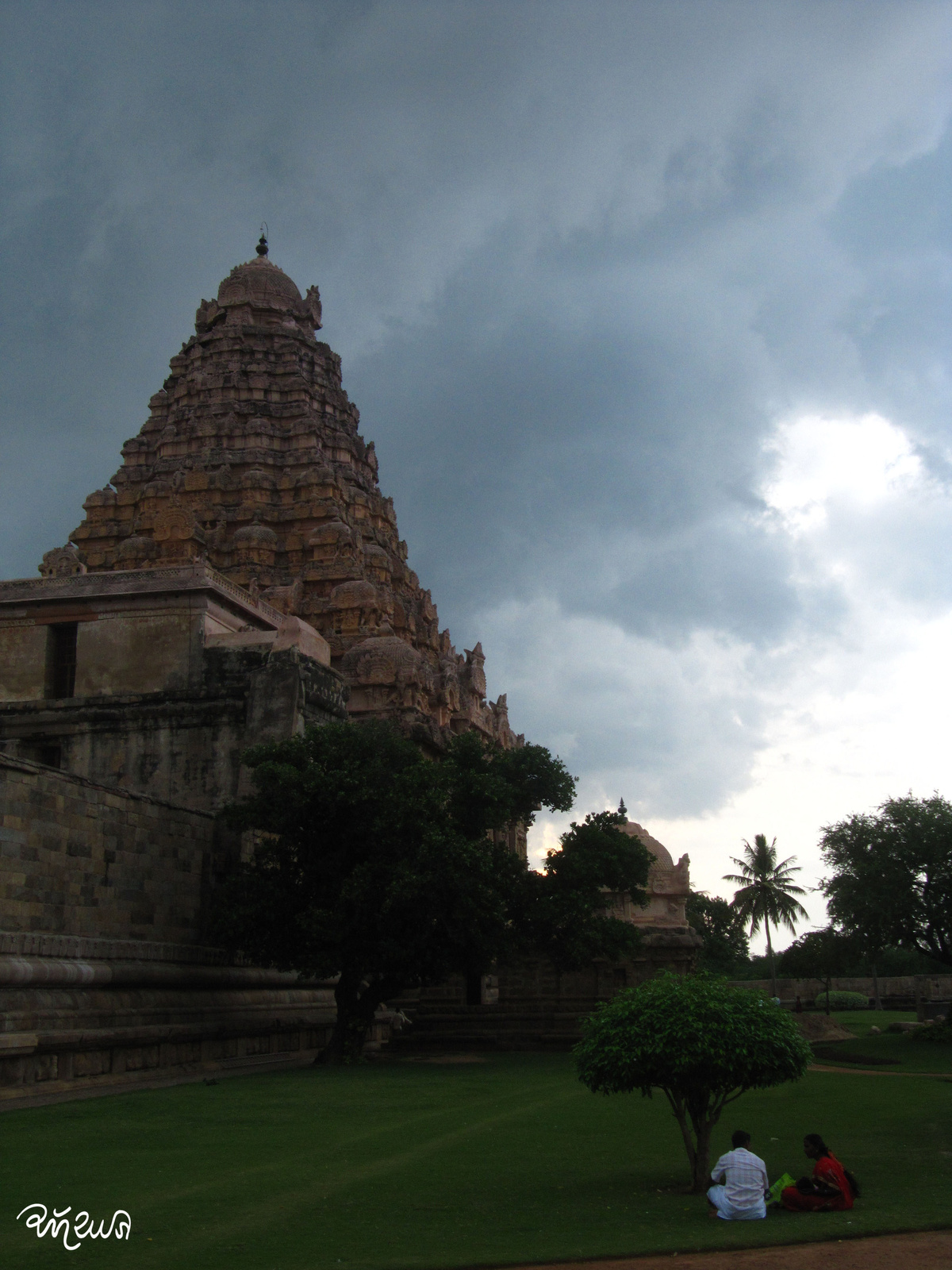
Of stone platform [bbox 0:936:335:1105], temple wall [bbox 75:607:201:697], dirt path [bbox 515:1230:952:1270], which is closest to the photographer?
dirt path [bbox 515:1230:952:1270]

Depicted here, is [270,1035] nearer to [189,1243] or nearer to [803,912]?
[189,1243]

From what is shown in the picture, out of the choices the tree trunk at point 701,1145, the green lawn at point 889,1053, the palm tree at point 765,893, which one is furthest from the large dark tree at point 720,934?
the tree trunk at point 701,1145

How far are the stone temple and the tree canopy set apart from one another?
9759 mm

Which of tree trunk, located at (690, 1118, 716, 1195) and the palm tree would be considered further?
the palm tree

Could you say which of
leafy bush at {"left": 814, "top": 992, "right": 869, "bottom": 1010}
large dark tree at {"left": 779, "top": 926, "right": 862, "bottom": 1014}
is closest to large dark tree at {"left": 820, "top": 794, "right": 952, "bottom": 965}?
large dark tree at {"left": 779, "top": 926, "right": 862, "bottom": 1014}

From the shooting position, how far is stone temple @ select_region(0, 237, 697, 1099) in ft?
61.4

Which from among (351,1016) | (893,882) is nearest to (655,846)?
(893,882)

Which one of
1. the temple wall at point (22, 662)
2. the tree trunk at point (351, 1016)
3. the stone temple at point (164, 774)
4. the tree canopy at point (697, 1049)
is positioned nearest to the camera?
the tree canopy at point (697, 1049)

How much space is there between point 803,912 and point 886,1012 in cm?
898

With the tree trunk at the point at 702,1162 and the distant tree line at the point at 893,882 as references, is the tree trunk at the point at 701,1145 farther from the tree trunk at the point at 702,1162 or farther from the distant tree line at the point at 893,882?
the distant tree line at the point at 893,882

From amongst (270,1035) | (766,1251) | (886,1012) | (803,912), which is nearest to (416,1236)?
(766,1251)
